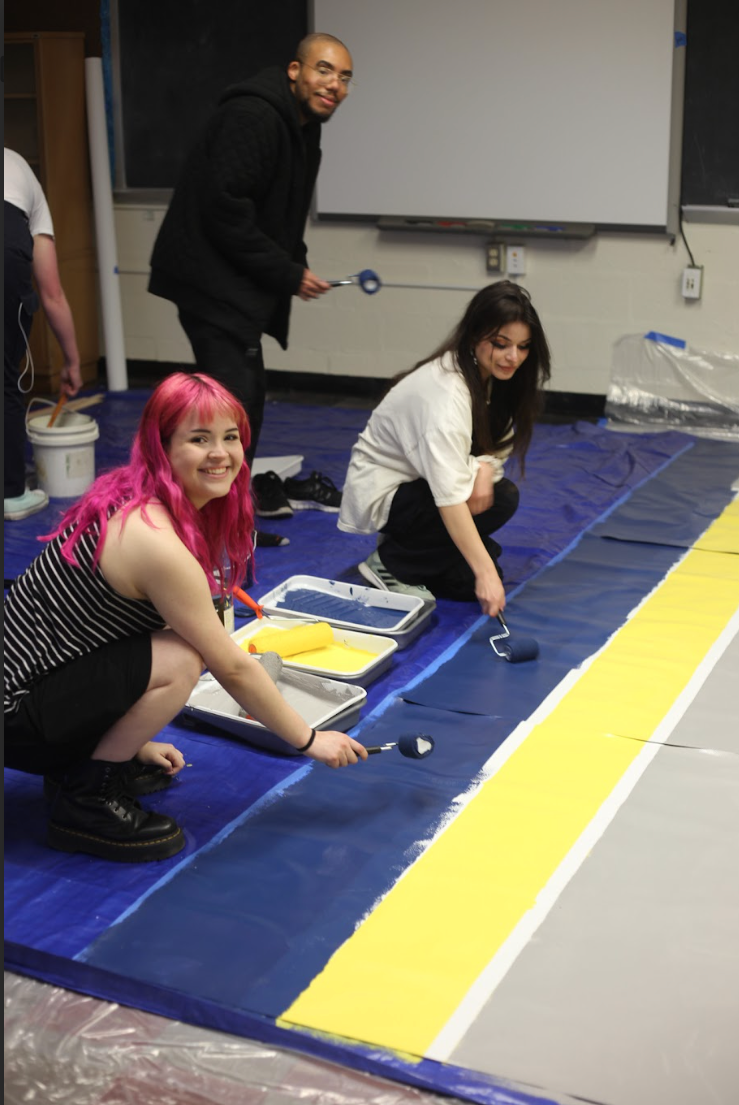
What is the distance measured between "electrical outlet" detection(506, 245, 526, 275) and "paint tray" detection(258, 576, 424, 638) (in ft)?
8.19

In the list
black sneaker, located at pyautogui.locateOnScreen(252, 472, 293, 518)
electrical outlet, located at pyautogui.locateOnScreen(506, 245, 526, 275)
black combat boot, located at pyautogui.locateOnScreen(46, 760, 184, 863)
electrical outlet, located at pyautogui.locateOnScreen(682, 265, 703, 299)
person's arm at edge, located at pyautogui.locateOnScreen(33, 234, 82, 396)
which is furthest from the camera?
electrical outlet, located at pyautogui.locateOnScreen(506, 245, 526, 275)

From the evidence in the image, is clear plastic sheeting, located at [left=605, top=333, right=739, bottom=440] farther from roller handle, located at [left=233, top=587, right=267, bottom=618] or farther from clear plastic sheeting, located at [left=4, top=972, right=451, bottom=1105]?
clear plastic sheeting, located at [left=4, top=972, right=451, bottom=1105]

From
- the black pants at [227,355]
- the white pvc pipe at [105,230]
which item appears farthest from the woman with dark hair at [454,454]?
the white pvc pipe at [105,230]

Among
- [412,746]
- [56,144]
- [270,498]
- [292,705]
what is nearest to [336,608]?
[292,705]

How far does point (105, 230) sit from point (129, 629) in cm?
391

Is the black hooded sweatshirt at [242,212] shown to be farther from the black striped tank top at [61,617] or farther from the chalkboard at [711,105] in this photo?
the chalkboard at [711,105]

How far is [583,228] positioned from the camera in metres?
5.05

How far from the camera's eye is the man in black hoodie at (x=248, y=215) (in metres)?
3.22

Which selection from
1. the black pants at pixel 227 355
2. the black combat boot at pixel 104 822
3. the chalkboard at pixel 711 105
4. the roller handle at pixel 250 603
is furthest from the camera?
the chalkboard at pixel 711 105

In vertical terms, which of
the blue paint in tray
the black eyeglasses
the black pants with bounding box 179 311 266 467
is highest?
the black eyeglasses

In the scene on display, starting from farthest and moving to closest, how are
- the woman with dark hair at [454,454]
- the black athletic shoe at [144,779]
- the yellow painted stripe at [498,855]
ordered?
the woman with dark hair at [454,454] < the black athletic shoe at [144,779] < the yellow painted stripe at [498,855]

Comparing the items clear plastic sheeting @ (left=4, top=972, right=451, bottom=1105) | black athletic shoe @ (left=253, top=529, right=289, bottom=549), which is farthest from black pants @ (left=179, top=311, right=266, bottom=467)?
clear plastic sheeting @ (left=4, top=972, right=451, bottom=1105)

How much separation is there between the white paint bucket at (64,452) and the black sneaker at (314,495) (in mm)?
643

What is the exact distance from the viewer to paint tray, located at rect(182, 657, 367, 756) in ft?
7.84
